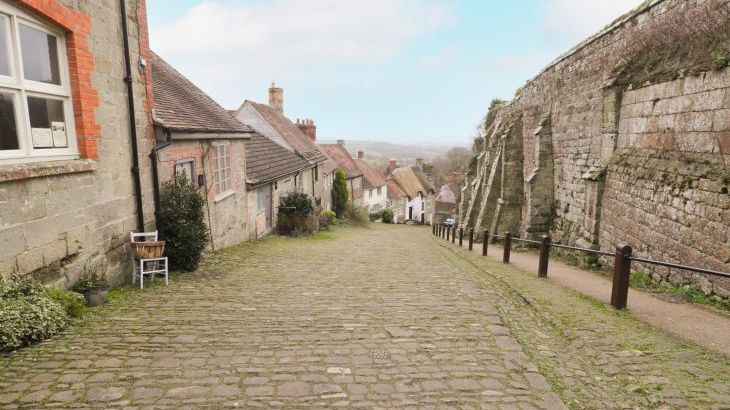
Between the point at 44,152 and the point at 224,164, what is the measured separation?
7.16 metres

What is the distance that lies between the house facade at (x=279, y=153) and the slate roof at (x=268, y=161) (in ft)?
0.36

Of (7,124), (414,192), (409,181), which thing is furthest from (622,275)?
(409,181)

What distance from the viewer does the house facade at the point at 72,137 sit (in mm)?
4805

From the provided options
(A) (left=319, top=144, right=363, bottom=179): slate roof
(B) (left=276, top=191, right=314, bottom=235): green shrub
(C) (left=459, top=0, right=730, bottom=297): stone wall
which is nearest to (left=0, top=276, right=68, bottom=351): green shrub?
(C) (left=459, top=0, right=730, bottom=297): stone wall

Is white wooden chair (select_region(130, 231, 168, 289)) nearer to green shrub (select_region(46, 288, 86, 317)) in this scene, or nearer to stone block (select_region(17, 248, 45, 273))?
green shrub (select_region(46, 288, 86, 317))

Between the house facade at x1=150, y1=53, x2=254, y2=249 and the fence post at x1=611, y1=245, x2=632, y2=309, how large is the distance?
7946 millimetres

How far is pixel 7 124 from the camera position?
15.9 ft

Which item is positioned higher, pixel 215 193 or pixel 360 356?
pixel 215 193

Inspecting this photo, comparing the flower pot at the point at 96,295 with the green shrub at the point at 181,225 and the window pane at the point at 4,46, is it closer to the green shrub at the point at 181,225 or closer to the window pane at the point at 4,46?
the green shrub at the point at 181,225

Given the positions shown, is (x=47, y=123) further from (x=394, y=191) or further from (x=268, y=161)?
(x=394, y=191)

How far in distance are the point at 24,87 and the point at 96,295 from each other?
2756mm

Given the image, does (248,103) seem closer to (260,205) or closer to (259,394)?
(260,205)

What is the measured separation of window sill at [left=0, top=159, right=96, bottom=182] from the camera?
454 centimetres

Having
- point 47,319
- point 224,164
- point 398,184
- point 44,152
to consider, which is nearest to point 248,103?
point 224,164
